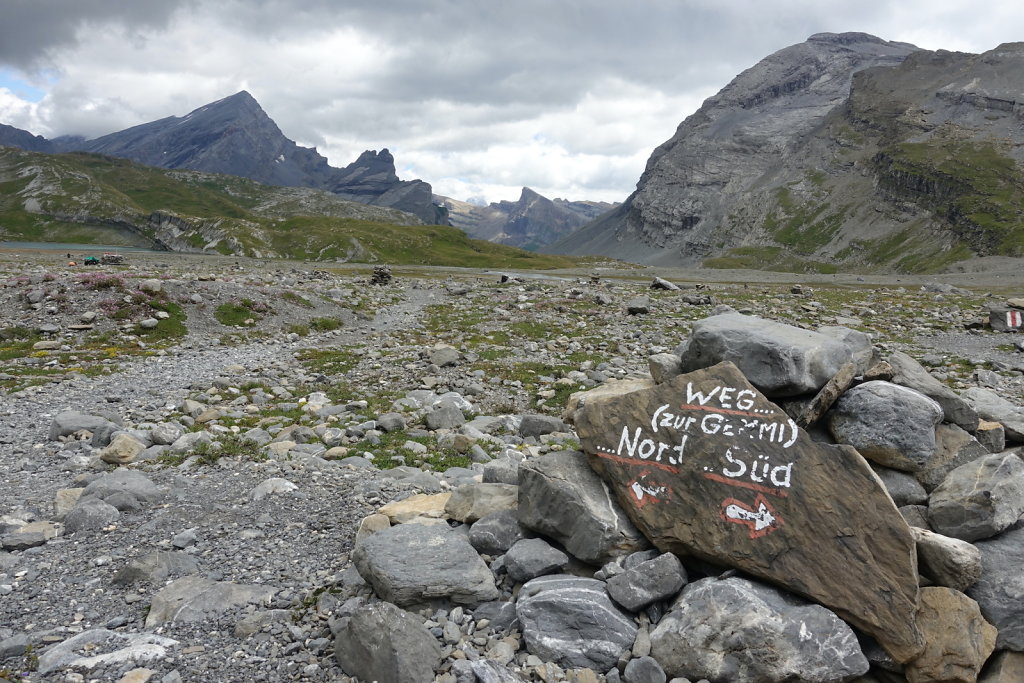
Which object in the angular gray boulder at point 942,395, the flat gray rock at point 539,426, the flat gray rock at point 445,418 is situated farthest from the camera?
the flat gray rock at point 445,418

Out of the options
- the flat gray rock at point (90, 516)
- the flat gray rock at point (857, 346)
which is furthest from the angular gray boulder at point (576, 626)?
the flat gray rock at point (90, 516)

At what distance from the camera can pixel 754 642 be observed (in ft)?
19.6

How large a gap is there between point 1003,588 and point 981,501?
3.20 ft

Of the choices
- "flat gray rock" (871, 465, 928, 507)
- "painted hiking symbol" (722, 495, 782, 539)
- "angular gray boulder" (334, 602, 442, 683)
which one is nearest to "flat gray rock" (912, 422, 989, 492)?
"flat gray rock" (871, 465, 928, 507)

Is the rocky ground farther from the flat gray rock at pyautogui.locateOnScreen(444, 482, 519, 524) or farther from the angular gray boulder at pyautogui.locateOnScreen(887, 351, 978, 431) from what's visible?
the angular gray boulder at pyautogui.locateOnScreen(887, 351, 978, 431)

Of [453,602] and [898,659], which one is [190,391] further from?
[898,659]

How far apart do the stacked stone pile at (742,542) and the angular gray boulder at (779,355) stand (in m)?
0.03

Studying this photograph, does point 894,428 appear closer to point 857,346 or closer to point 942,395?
point 942,395

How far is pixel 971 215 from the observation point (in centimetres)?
19325

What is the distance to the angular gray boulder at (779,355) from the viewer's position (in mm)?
8250

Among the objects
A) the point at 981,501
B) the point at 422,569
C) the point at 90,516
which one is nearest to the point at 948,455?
the point at 981,501

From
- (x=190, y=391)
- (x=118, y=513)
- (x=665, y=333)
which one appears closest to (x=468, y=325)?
(x=665, y=333)

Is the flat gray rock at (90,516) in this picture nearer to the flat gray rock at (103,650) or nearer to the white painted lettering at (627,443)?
the flat gray rock at (103,650)

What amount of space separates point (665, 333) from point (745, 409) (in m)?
26.1
